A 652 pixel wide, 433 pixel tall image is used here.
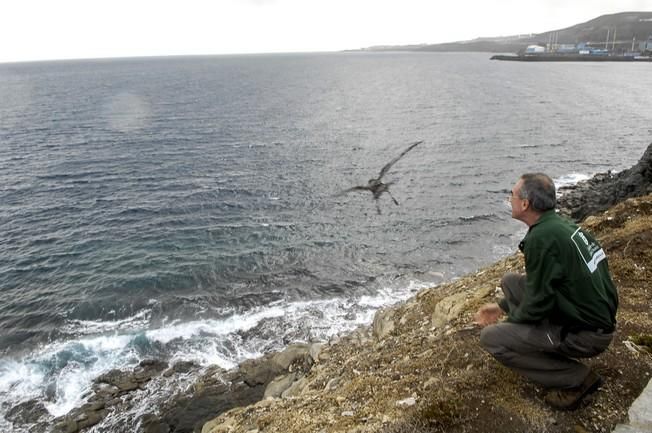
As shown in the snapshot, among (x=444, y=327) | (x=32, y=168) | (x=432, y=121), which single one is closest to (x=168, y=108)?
(x=32, y=168)

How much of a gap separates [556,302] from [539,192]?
1.50 m

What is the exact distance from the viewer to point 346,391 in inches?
360

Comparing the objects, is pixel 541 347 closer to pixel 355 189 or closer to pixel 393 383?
pixel 393 383

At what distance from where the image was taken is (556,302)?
5.82 m

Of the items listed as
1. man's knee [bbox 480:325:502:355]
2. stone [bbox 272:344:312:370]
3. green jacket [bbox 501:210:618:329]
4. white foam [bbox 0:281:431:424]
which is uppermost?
green jacket [bbox 501:210:618:329]

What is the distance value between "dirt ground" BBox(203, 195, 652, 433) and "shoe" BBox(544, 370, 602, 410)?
0.44ft

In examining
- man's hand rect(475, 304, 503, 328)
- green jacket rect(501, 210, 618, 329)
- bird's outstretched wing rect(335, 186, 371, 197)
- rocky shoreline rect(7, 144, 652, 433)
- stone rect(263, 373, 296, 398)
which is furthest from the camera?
bird's outstretched wing rect(335, 186, 371, 197)

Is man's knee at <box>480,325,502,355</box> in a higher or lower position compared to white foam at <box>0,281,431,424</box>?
higher

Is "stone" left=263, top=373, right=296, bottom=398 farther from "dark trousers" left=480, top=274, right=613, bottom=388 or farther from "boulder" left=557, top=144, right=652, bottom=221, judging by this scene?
"boulder" left=557, top=144, right=652, bottom=221

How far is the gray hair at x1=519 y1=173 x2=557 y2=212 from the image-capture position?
5777 millimetres

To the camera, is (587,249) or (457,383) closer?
(587,249)

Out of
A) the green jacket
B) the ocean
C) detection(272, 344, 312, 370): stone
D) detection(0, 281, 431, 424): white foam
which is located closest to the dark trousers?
the green jacket

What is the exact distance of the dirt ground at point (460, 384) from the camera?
6.57m

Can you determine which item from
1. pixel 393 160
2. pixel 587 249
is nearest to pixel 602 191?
pixel 393 160
